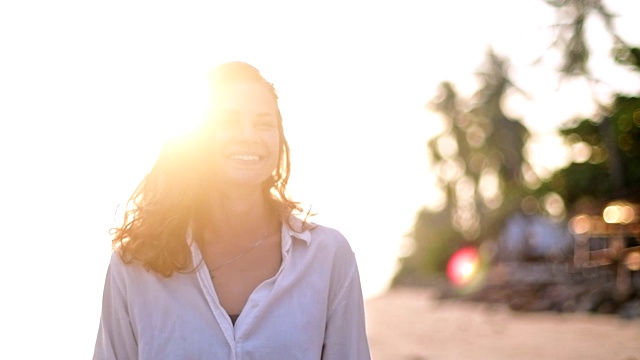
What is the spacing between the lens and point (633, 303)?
24.7m

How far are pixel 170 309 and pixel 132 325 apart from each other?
A: 0.51ft

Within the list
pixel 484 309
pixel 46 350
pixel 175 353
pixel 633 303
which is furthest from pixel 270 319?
pixel 484 309

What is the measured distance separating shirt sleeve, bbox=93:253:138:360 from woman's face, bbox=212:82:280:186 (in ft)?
1.39

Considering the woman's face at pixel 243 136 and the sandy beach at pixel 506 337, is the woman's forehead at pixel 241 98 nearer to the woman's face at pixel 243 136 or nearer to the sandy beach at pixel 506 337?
the woman's face at pixel 243 136

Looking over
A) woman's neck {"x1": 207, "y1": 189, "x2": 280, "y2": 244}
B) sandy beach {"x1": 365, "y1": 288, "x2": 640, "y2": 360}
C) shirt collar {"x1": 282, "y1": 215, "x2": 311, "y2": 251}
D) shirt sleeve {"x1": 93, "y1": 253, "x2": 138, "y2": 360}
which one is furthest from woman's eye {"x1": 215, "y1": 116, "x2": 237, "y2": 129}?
sandy beach {"x1": 365, "y1": 288, "x2": 640, "y2": 360}

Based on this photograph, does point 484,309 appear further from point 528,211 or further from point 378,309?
point 528,211

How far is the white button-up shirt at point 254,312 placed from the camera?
113 inches

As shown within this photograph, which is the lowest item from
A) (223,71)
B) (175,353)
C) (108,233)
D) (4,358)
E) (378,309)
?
(378,309)

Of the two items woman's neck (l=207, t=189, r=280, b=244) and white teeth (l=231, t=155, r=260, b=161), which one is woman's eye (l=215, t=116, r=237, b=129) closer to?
white teeth (l=231, t=155, r=260, b=161)

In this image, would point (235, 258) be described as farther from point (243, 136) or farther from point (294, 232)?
point (243, 136)

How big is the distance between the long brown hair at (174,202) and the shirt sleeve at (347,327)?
31cm

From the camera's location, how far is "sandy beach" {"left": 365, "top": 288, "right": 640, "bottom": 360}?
1856 centimetres

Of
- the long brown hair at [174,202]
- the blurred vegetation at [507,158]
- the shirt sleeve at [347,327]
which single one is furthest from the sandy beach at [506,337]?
the long brown hair at [174,202]

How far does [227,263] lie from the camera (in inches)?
121
